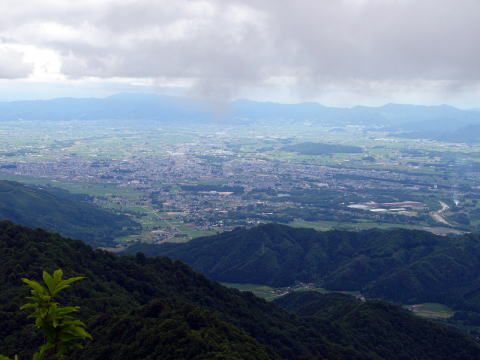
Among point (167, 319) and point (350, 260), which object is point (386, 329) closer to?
point (167, 319)

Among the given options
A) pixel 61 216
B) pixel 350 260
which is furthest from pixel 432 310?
pixel 61 216

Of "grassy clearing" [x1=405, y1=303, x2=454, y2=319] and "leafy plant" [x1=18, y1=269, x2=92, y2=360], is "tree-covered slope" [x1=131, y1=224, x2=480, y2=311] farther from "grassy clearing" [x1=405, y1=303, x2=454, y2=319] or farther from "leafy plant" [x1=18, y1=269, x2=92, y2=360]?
"leafy plant" [x1=18, y1=269, x2=92, y2=360]

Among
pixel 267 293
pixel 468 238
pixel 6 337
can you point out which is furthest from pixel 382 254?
pixel 6 337

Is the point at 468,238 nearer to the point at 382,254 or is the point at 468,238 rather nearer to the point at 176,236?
the point at 382,254

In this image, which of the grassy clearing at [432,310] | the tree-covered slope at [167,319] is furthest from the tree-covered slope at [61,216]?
the grassy clearing at [432,310]

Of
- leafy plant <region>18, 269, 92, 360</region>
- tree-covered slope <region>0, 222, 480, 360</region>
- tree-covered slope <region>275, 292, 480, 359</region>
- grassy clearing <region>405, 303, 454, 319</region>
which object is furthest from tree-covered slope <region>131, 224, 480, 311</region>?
leafy plant <region>18, 269, 92, 360</region>

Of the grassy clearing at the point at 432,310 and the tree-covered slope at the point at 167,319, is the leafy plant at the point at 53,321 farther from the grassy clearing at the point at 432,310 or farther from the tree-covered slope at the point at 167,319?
the grassy clearing at the point at 432,310
